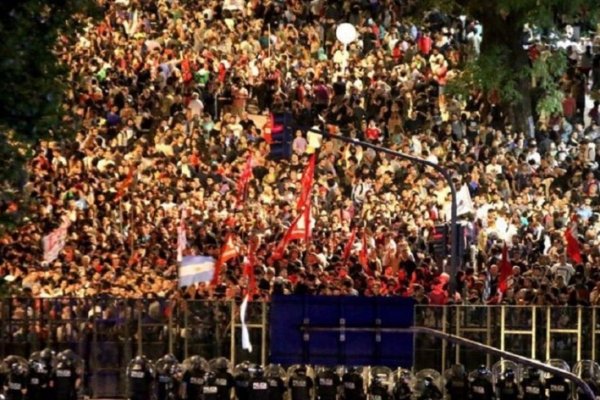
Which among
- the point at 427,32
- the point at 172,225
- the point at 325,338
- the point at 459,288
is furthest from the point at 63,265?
the point at 427,32

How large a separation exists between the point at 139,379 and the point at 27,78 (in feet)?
24.8

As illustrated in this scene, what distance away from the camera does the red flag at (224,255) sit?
51.4 metres

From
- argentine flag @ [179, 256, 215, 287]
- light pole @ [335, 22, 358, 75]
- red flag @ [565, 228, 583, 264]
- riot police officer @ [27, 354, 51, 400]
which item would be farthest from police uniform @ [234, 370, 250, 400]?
light pole @ [335, 22, 358, 75]

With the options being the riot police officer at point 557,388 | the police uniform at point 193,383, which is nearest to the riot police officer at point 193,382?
the police uniform at point 193,383

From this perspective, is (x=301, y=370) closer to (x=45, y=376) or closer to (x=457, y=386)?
(x=457, y=386)

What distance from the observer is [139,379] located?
47469 mm

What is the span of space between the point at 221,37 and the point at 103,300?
67.3 feet

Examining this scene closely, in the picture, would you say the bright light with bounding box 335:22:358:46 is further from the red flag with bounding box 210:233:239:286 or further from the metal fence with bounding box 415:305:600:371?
the metal fence with bounding box 415:305:600:371

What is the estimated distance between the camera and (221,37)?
6831 cm

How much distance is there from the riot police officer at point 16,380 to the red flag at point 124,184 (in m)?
12.7

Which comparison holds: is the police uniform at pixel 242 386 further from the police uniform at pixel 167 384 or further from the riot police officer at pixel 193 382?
the police uniform at pixel 167 384

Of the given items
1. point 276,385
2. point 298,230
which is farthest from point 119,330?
point 298,230

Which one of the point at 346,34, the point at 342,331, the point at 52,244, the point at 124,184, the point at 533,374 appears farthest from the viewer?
the point at 346,34

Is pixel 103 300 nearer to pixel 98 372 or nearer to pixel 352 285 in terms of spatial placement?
pixel 98 372
